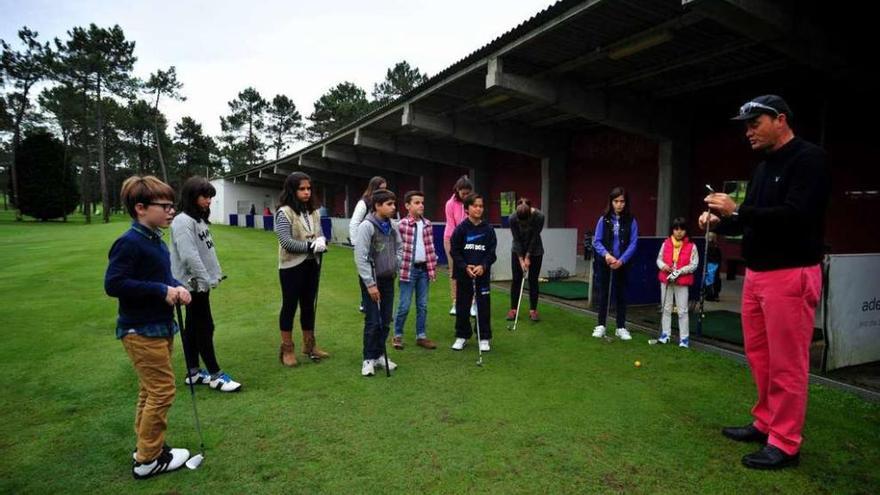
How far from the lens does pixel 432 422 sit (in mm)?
3518

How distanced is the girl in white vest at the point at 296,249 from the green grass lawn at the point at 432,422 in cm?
57

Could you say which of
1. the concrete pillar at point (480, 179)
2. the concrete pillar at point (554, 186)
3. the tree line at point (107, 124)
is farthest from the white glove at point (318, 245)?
the tree line at point (107, 124)

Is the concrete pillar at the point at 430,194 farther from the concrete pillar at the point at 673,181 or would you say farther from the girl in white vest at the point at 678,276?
the girl in white vest at the point at 678,276

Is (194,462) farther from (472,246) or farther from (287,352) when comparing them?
(472,246)

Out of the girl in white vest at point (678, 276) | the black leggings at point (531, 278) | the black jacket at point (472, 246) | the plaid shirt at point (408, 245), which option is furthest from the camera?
the black leggings at point (531, 278)

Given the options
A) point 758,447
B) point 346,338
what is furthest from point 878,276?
point 346,338

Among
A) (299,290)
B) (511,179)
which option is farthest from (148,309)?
(511,179)

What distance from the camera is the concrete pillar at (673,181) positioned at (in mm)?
11383

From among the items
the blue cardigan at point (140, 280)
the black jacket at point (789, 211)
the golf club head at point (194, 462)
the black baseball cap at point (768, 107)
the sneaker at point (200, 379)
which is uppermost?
the black baseball cap at point (768, 107)

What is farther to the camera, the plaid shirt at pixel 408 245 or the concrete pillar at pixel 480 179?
the concrete pillar at pixel 480 179

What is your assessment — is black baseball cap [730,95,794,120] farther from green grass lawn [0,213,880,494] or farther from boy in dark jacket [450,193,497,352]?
boy in dark jacket [450,193,497,352]

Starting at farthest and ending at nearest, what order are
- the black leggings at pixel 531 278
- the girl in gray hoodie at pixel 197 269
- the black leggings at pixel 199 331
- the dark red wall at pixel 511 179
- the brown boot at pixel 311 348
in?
the dark red wall at pixel 511 179, the black leggings at pixel 531 278, the brown boot at pixel 311 348, the black leggings at pixel 199 331, the girl in gray hoodie at pixel 197 269

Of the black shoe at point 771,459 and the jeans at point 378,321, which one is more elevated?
the jeans at point 378,321

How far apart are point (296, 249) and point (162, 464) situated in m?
2.06
